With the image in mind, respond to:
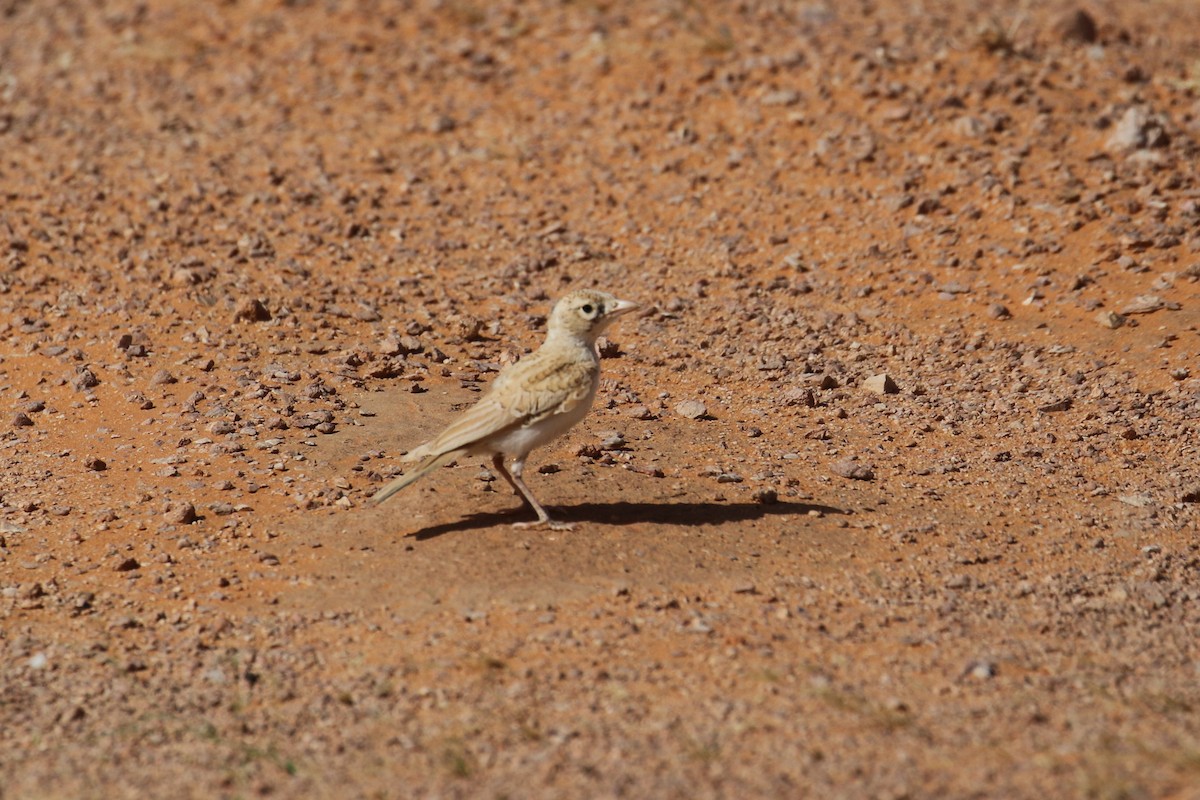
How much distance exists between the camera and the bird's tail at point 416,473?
7164 millimetres

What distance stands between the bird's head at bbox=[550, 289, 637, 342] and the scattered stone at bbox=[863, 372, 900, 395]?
2.61 meters

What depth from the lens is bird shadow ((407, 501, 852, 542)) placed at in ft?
24.7

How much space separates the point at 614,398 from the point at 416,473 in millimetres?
2497

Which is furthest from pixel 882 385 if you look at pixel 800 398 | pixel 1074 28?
pixel 1074 28

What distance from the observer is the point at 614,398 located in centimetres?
947

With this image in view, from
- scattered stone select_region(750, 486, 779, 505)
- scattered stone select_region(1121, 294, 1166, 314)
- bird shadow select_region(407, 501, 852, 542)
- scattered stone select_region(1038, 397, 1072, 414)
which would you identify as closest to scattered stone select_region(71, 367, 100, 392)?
bird shadow select_region(407, 501, 852, 542)

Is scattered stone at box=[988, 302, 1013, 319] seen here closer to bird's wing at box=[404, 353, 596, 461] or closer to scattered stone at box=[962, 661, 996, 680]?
bird's wing at box=[404, 353, 596, 461]

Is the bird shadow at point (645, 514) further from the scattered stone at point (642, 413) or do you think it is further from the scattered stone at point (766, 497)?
the scattered stone at point (642, 413)

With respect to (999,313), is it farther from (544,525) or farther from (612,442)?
(544,525)

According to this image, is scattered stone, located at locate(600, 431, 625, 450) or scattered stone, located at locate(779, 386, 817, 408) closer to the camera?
scattered stone, located at locate(600, 431, 625, 450)

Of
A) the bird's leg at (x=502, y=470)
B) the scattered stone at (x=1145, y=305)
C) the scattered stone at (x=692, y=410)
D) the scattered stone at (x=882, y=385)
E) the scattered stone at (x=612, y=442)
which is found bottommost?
the scattered stone at (x=1145, y=305)

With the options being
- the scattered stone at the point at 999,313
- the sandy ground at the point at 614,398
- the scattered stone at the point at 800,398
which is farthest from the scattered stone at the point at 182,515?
the scattered stone at the point at 999,313

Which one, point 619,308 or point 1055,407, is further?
point 1055,407

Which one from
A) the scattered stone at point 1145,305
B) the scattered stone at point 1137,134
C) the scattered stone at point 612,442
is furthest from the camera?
the scattered stone at point 1137,134
